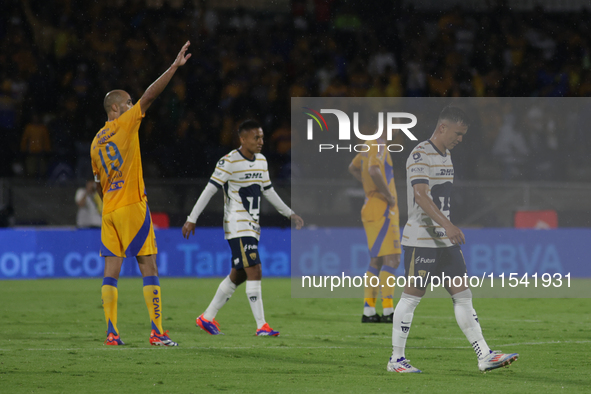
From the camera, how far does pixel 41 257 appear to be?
16203mm

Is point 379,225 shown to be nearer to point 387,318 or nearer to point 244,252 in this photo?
point 387,318

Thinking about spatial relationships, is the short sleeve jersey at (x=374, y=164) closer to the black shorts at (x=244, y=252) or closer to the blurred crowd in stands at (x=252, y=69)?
the black shorts at (x=244, y=252)

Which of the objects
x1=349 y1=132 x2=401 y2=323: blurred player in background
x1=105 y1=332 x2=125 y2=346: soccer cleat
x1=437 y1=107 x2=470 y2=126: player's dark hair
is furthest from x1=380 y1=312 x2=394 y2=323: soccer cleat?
x1=437 y1=107 x2=470 y2=126: player's dark hair

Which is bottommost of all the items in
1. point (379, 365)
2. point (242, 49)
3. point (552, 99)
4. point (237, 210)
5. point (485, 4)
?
point (379, 365)

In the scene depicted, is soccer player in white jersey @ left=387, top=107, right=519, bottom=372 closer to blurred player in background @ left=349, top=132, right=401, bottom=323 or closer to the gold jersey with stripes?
the gold jersey with stripes

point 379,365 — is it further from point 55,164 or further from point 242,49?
point 242,49

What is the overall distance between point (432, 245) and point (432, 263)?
0.13 metres

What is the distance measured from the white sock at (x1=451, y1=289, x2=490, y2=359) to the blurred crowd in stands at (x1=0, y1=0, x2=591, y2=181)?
11.1 meters

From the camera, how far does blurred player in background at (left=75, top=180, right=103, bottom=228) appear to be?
16438 mm

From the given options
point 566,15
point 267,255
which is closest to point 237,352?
point 267,255

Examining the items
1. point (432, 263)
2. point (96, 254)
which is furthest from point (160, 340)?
point (96, 254)

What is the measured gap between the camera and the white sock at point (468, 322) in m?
6.48

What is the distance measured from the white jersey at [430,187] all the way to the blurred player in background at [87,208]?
1093cm

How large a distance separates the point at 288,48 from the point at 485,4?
5729 millimetres
